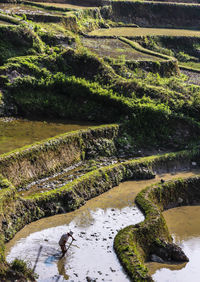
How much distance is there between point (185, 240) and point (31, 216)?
4.65 m

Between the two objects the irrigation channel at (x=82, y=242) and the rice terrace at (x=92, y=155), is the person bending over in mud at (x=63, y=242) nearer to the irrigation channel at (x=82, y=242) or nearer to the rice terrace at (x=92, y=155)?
the rice terrace at (x=92, y=155)

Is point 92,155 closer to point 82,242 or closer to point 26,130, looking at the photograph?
point 26,130

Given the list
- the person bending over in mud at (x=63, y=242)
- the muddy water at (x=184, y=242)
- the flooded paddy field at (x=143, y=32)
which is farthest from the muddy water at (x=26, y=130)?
the flooded paddy field at (x=143, y=32)

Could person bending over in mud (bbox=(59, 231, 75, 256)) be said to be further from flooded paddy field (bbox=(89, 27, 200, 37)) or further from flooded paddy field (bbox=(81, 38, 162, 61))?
flooded paddy field (bbox=(89, 27, 200, 37))

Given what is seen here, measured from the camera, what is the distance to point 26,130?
65.6ft

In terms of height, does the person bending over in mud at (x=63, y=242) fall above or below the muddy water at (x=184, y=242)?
above

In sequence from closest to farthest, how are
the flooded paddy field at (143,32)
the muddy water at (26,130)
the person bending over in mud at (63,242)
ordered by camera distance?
the person bending over in mud at (63,242) < the muddy water at (26,130) < the flooded paddy field at (143,32)

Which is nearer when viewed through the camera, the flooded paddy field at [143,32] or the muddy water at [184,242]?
the muddy water at [184,242]

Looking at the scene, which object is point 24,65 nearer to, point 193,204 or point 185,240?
point 193,204

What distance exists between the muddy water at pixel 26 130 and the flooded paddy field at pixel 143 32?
13194 mm

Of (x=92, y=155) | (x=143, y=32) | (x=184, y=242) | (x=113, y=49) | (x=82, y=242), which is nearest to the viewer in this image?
(x=82, y=242)

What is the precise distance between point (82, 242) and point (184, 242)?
3314 millimetres

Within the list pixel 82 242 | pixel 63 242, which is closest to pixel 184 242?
pixel 82 242

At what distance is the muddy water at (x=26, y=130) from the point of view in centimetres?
1820
